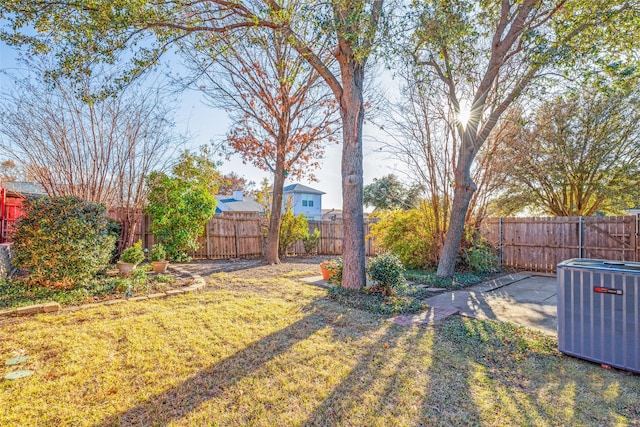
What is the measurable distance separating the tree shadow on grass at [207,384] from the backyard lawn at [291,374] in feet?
0.04

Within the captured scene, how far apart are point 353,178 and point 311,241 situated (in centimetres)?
744

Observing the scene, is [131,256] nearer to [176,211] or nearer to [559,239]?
[176,211]

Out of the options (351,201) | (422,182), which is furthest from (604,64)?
(351,201)

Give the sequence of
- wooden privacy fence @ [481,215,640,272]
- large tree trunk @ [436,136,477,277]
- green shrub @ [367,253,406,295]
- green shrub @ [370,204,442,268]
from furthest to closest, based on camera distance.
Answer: green shrub @ [370,204,442,268]
wooden privacy fence @ [481,215,640,272]
large tree trunk @ [436,136,477,277]
green shrub @ [367,253,406,295]

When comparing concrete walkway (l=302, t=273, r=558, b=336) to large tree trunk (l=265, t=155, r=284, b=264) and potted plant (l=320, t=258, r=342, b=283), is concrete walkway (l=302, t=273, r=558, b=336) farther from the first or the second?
large tree trunk (l=265, t=155, r=284, b=264)

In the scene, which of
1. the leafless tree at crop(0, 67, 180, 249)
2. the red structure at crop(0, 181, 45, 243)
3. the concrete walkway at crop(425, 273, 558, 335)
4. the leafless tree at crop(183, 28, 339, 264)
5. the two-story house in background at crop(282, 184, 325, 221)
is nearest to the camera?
the concrete walkway at crop(425, 273, 558, 335)

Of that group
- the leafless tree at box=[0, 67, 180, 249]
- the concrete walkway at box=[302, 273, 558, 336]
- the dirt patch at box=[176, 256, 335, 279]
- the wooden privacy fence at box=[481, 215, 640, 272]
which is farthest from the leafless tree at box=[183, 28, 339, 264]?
the wooden privacy fence at box=[481, 215, 640, 272]

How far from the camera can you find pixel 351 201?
5.54 meters

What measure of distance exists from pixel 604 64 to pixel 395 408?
22.4ft

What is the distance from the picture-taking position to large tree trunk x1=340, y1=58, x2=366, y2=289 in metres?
5.49

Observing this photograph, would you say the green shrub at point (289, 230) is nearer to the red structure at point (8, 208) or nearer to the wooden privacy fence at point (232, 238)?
the wooden privacy fence at point (232, 238)

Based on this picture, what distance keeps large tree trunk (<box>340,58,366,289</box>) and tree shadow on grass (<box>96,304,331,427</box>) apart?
6.58 ft

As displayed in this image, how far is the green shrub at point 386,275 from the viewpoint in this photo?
Result: 17.6ft


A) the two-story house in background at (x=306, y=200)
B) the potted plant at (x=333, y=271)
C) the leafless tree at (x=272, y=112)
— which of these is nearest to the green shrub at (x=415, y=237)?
the potted plant at (x=333, y=271)
